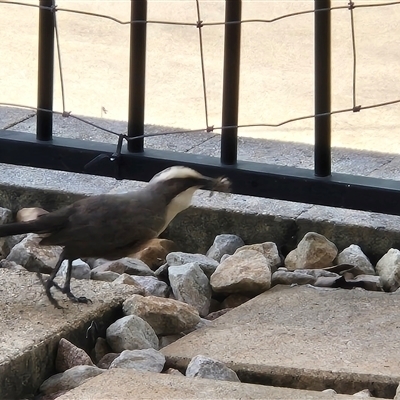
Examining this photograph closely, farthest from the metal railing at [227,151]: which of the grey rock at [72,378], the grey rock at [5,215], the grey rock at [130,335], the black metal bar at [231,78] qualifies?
the grey rock at [72,378]

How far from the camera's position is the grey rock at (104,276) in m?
3.47

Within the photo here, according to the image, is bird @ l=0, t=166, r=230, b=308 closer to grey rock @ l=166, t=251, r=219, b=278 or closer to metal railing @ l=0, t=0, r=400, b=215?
metal railing @ l=0, t=0, r=400, b=215

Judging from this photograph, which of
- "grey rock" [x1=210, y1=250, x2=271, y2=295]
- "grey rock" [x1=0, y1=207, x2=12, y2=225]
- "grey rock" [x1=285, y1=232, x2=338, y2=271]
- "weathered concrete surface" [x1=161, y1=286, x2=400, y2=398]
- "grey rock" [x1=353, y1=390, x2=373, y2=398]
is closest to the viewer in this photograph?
"grey rock" [x1=353, y1=390, x2=373, y2=398]

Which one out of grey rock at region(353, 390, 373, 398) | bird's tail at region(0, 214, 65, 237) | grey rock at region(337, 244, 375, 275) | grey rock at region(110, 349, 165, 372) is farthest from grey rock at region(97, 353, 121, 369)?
grey rock at region(337, 244, 375, 275)

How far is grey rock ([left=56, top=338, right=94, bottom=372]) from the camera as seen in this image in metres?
2.70

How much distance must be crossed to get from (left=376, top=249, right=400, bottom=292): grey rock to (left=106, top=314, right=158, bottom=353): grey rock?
3.06ft

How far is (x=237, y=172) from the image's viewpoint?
3.26m

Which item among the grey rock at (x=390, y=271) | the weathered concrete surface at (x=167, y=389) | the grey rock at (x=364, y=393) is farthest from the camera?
the grey rock at (x=390, y=271)

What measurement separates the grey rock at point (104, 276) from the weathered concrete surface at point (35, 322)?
31 cm

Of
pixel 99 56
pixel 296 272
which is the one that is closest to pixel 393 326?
pixel 296 272

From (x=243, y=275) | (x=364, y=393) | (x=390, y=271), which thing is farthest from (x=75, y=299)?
(x=390, y=271)

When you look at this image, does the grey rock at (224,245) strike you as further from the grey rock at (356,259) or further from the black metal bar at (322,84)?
the black metal bar at (322,84)

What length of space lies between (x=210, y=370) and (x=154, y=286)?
31.1 inches

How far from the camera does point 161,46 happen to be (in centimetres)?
623
